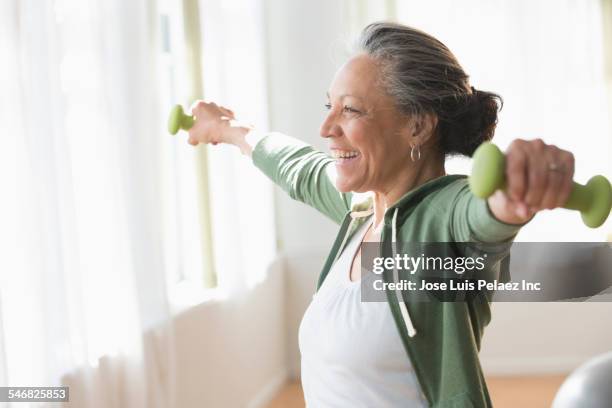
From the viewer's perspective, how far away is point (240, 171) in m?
4.14

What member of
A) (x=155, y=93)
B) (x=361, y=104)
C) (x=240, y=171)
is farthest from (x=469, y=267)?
(x=240, y=171)

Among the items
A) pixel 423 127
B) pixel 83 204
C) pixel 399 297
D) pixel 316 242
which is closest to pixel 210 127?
pixel 83 204

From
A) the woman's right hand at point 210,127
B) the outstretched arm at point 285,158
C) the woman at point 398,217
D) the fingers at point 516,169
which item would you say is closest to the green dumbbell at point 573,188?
the fingers at point 516,169

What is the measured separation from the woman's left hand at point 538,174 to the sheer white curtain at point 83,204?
4.92 feet

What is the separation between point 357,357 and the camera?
1433 millimetres

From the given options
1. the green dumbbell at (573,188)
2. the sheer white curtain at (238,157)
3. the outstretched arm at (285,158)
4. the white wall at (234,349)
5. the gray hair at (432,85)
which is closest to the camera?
the green dumbbell at (573,188)

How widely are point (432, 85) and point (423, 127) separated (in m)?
0.09

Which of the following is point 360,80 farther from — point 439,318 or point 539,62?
point 539,62

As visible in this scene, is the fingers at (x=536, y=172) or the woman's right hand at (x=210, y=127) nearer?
the fingers at (x=536, y=172)

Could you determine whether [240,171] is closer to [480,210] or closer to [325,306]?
[325,306]

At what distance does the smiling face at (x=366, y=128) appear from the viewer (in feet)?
5.05

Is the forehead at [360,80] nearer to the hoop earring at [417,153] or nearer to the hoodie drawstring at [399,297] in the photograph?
the hoop earring at [417,153]

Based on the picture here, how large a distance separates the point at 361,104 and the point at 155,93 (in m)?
1.54

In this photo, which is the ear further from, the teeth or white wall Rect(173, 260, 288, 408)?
white wall Rect(173, 260, 288, 408)
